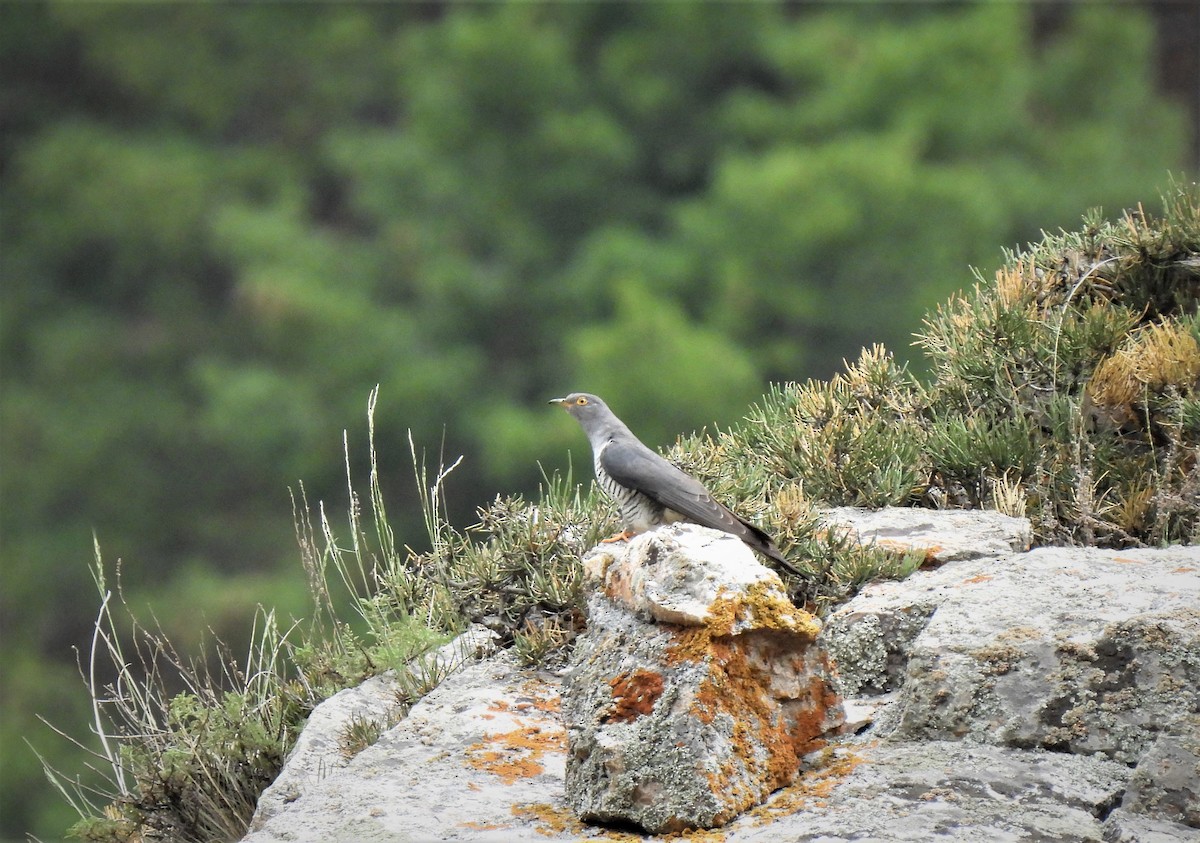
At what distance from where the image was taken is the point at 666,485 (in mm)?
5348

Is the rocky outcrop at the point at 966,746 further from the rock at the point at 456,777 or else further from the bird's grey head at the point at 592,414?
the bird's grey head at the point at 592,414

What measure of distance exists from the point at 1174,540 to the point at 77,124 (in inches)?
1019

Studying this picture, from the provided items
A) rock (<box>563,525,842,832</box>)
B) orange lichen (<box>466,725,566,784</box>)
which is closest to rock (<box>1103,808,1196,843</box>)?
rock (<box>563,525,842,832</box>)

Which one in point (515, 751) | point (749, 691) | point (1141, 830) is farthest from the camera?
point (515, 751)

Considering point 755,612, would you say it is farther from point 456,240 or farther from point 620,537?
point 456,240

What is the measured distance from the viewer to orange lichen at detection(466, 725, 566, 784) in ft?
14.0

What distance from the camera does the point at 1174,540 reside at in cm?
551

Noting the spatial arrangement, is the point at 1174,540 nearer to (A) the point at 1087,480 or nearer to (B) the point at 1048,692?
(A) the point at 1087,480

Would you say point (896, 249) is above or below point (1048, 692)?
above

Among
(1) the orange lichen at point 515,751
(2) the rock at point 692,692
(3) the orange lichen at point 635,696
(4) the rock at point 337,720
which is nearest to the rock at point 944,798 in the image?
(2) the rock at point 692,692

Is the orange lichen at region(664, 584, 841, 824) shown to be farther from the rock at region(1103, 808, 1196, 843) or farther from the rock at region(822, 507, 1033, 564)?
the rock at region(822, 507, 1033, 564)

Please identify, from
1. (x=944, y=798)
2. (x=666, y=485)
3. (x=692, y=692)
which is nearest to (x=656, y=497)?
(x=666, y=485)

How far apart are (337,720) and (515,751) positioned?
853 mm

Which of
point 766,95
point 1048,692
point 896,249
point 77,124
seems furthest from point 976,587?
point 77,124
